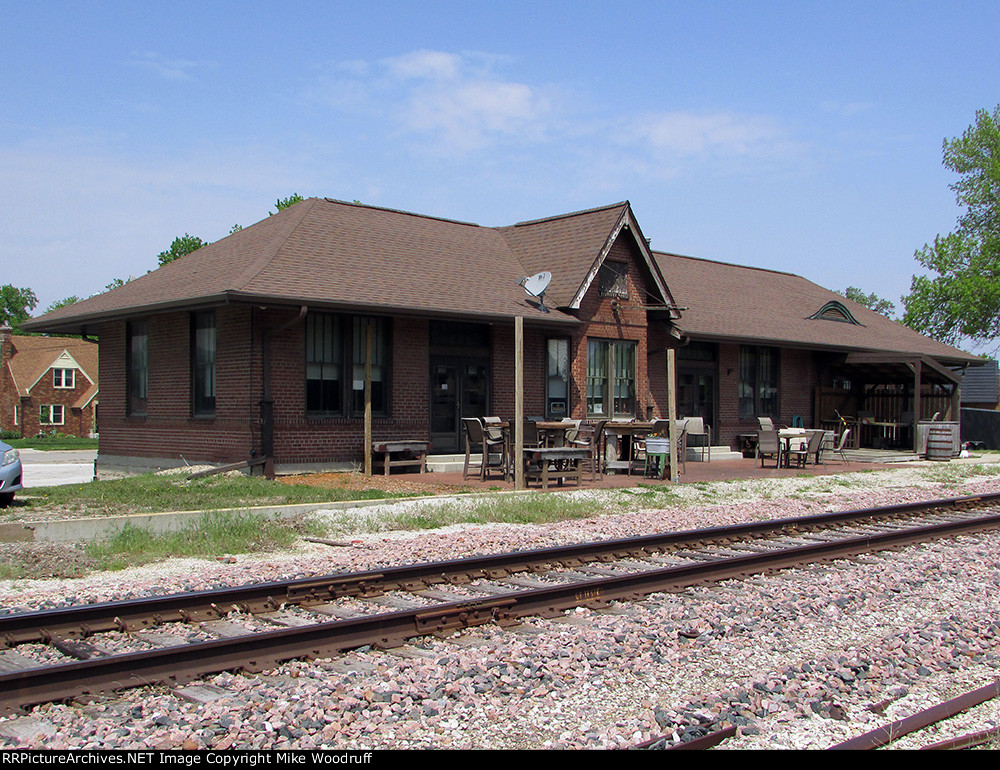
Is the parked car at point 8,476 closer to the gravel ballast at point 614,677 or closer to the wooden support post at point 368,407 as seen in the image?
the gravel ballast at point 614,677

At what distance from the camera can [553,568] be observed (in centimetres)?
902

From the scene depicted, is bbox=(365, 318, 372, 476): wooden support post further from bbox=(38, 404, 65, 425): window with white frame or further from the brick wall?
bbox=(38, 404, 65, 425): window with white frame

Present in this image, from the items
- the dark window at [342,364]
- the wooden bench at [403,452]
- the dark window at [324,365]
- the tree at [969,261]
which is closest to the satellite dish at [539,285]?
the dark window at [342,364]

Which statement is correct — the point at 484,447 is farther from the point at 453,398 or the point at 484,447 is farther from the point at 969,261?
the point at 969,261

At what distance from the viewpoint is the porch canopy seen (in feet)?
90.4

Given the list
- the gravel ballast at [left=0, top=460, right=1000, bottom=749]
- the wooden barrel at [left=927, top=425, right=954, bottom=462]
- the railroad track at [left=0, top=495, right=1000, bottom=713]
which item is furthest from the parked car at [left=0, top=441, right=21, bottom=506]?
the wooden barrel at [left=927, top=425, right=954, bottom=462]

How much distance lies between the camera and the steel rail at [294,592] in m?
6.45

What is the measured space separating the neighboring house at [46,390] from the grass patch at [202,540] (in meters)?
50.1

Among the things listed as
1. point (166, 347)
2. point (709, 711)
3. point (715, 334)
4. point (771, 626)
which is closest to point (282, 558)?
point (771, 626)

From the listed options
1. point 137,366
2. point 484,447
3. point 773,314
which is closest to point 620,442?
point 484,447

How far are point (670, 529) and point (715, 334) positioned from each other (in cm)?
1349

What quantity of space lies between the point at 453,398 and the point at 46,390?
46692 mm

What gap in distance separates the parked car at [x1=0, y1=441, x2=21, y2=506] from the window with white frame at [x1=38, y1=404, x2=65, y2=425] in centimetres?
4913

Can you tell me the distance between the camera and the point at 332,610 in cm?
728
